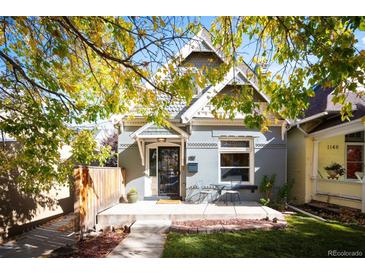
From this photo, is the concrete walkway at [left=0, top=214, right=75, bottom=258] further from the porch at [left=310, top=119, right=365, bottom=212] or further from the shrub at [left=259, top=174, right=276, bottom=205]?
the porch at [left=310, top=119, right=365, bottom=212]

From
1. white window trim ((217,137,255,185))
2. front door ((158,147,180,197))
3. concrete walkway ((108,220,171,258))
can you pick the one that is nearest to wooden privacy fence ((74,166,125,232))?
concrete walkway ((108,220,171,258))

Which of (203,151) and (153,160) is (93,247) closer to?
(153,160)

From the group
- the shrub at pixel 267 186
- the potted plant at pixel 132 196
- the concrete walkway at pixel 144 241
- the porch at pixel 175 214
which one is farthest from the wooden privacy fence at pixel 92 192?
the shrub at pixel 267 186

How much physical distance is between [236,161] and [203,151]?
124 centimetres

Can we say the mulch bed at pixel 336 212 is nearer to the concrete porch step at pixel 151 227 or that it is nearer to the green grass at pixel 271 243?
the green grass at pixel 271 243

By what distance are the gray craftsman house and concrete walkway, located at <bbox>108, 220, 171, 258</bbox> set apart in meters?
2.75

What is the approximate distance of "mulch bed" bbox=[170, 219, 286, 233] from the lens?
518 centimetres

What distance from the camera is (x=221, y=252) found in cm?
412
